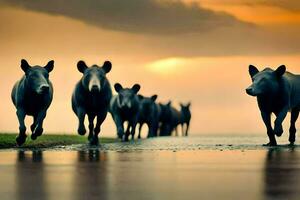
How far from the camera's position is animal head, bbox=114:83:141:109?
114 ft

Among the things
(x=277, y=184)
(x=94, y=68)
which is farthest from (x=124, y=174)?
(x=94, y=68)

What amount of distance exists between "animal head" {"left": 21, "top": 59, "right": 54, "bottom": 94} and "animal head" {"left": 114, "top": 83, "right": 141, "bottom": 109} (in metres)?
8.35

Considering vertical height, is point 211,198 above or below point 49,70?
below

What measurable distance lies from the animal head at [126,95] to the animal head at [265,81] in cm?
798

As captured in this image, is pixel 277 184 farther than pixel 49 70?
No

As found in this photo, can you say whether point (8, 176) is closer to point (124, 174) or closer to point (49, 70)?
point (124, 174)

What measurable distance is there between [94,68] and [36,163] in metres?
12.0

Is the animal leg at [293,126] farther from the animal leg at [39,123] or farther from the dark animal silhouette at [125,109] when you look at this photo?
the animal leg at [39,123]

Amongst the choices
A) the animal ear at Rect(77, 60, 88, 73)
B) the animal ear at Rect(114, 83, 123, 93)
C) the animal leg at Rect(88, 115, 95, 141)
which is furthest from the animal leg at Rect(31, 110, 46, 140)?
the animal ear at Rect(114, 83, 123, 93)

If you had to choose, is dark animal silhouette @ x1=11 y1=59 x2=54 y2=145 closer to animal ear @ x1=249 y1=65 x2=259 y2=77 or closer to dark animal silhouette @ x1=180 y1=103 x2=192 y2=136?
animal ear @ x1=249 y1=65 x2=259 y2=77

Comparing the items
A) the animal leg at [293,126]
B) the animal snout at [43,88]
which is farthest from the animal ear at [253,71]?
the animal snout at [43,88]

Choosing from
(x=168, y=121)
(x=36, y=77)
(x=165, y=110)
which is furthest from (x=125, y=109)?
(x=168, y=121)

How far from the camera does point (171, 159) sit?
17797 mm

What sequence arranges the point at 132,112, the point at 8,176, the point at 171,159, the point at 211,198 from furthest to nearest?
the point at 132,112 < the point at 171,159 < the point at 8,176 < the point at 211,198
